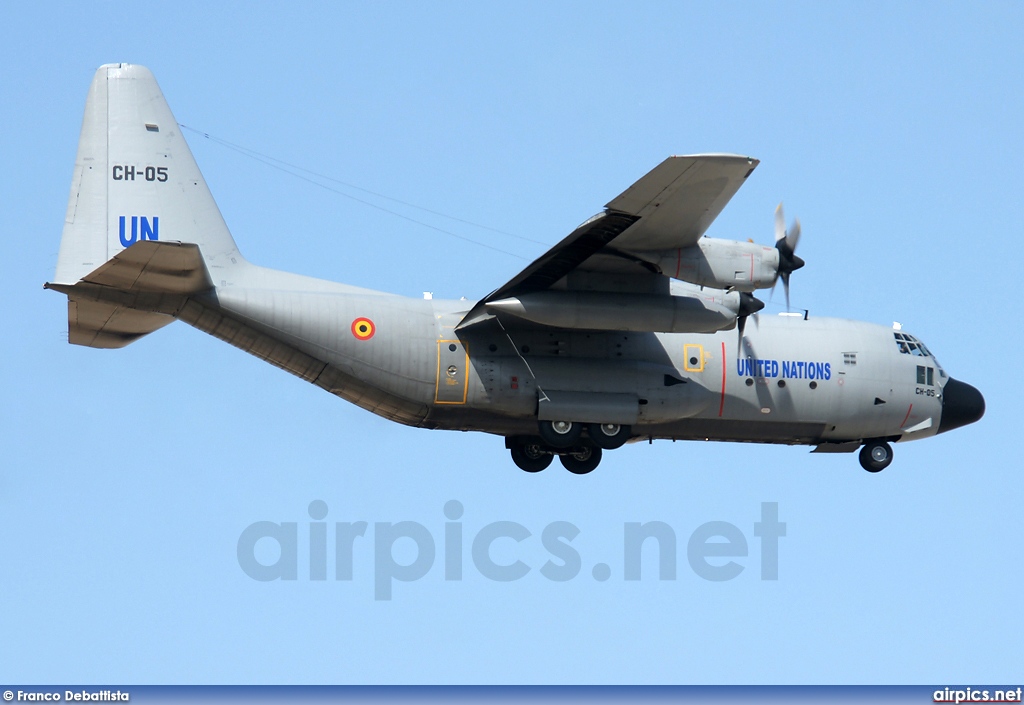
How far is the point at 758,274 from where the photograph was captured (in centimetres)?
2272

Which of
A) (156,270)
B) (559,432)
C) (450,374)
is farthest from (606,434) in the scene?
(156,270)

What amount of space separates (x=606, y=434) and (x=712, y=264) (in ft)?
11.9

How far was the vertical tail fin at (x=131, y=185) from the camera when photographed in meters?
22.8

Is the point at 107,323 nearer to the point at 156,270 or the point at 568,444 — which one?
the point at 156,270

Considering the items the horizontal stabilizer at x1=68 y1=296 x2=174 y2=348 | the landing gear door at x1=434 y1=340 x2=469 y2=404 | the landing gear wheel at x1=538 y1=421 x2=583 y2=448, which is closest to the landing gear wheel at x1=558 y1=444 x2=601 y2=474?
the landing gear wheel at x1=538 y1=421 x2=583 y2=448

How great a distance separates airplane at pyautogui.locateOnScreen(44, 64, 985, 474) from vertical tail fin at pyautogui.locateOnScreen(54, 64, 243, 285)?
0.03 meters

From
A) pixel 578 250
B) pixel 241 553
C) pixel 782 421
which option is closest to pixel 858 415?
pixel 782 421

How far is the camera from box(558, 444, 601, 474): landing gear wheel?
2578 centimetres

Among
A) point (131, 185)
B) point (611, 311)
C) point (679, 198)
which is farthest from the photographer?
point (131, 185)

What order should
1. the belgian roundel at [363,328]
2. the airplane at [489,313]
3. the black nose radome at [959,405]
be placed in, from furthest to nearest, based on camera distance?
the black nose radome at [959,405]
the belgian roundel at [363,328]
the airplane at [489,313]

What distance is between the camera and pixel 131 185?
919 inches

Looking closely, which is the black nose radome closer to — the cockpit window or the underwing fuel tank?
the cockpit window

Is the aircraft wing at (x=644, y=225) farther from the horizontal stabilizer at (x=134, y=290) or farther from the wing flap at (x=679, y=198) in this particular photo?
the horizontal stabilizer at (x=134, y=290)

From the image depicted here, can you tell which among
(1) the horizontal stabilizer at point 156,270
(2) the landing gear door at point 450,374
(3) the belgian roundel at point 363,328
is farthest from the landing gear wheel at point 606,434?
(1) the horizontal stabilizer at point 156,270
